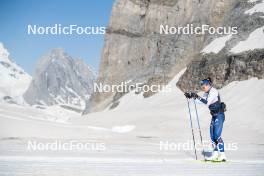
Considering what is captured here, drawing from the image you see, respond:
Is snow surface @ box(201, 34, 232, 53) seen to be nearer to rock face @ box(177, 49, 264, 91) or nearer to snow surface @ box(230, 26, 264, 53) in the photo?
rock face @ box(177, 49, 264, 91)

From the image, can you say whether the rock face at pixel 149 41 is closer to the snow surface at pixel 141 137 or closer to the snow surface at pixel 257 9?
the snow surface at pixel 141 137

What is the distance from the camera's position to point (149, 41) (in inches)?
3177

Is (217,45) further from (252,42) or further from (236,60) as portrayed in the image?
(236,60)

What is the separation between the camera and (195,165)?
9250 millimetres

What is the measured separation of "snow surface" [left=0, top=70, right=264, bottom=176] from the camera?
8.18 m

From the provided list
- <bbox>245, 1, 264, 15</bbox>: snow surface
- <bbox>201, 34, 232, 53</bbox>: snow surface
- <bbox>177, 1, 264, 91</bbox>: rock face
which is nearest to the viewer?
<bbox>177, 1, 264, 91</bbox>: rock face

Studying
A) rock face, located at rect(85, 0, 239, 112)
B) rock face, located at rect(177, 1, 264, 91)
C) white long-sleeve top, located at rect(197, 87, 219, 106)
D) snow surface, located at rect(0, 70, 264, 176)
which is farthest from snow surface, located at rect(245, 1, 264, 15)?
white long-sleeve top, located at rect(197, 87, 219, 106)

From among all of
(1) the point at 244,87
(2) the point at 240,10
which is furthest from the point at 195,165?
(2) the point at 240,10

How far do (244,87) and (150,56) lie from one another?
34.6 metres

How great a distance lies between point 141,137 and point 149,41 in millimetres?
55326

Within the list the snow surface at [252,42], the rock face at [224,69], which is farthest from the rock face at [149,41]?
the snow surface at [252,42]

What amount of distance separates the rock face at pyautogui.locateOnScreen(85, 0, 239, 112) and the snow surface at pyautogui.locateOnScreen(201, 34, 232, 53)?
314cm

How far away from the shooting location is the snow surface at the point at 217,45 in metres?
55.9

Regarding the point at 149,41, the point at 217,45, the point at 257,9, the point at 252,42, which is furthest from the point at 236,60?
the point at 149,41
